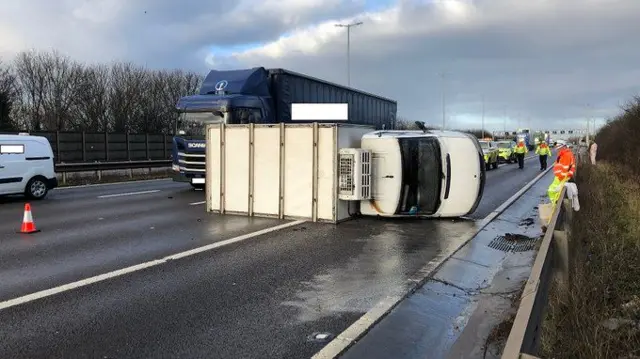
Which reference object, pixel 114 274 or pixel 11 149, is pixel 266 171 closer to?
pixel 114 274

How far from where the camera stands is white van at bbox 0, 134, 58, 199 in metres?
13.9

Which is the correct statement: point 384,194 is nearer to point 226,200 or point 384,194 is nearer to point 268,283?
point 226,200

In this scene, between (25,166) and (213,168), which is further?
(25,166)

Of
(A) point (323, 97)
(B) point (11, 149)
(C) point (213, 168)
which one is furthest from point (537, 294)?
(A) point (323, 97)

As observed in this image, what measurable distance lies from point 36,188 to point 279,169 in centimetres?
772

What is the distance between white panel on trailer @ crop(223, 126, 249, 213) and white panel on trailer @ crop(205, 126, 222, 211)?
22cm

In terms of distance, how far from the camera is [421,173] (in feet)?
36.8

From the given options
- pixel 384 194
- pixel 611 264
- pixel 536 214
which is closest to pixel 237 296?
pixel 611 264

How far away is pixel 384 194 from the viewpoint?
36.7 feet

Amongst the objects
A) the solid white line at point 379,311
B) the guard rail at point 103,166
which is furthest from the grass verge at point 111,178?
the solid white line at point 379,311

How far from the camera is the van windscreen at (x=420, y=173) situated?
11.2m

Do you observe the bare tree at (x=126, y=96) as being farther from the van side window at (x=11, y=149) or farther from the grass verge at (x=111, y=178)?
the van side window at (x=11, y=149)

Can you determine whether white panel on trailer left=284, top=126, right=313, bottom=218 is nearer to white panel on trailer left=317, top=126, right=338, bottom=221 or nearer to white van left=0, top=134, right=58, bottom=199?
white panel on trailer left=317, top=126, right=338, bottom=221

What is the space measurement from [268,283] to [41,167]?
1112cm
